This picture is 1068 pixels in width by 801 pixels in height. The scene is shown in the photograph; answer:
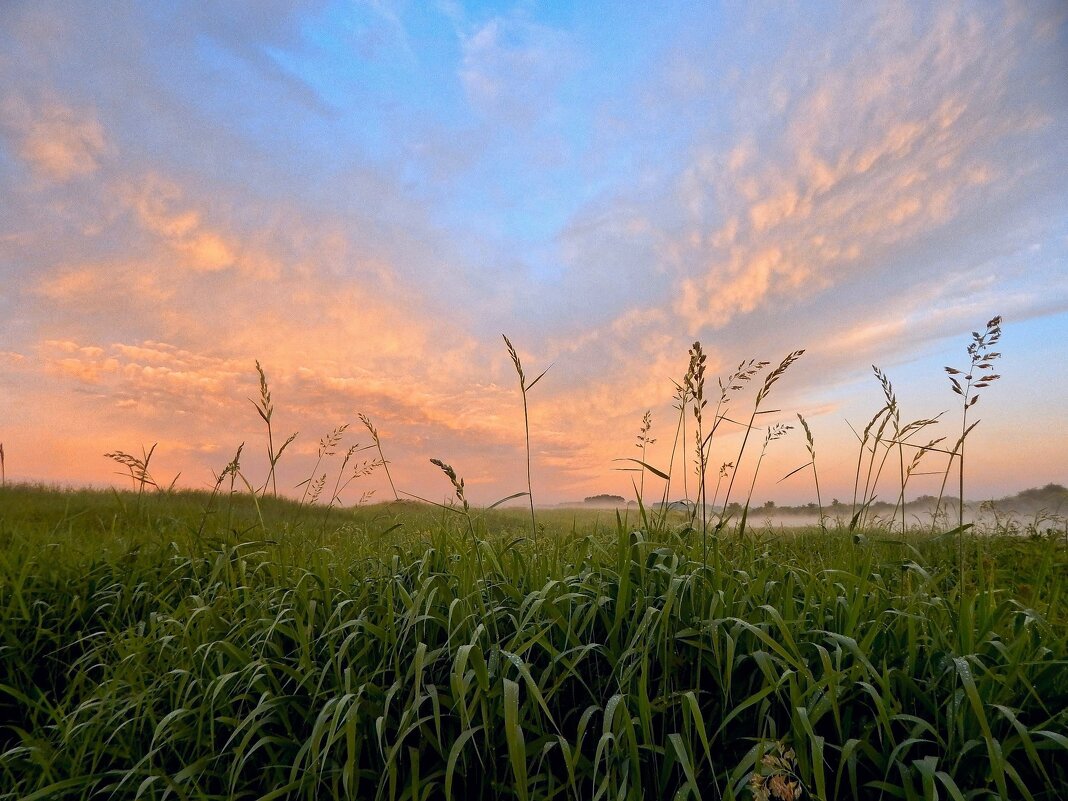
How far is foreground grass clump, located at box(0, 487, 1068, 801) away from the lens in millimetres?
2398

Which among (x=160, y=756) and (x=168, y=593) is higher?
(x=168, y=593)

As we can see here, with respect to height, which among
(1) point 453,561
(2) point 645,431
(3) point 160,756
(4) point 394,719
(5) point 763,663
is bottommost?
(3) point 160,756

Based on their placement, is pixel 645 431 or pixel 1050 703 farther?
pixel 645 431

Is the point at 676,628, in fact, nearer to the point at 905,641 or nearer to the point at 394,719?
the point at 905,641

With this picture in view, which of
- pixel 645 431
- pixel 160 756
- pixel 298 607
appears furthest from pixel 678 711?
pixel 160 756

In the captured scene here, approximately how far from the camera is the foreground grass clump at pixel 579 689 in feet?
7.87

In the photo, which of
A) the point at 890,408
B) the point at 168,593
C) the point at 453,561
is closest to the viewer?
the point at 453,561

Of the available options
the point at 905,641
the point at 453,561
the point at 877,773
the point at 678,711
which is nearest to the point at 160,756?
the point at 453,561

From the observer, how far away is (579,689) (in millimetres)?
2943

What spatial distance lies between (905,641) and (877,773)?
624mm

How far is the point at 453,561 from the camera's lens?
140 inches

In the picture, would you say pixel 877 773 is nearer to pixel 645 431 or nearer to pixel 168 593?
pixel 645 431

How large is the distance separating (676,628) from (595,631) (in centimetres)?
41

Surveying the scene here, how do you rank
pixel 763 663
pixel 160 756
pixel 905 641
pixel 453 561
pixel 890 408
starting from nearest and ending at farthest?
pixel 763 663, pixel 905 641, pixel 160 756, pixel 453 561, pixel 890 408
